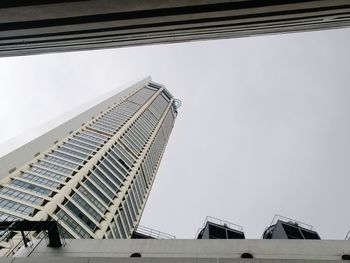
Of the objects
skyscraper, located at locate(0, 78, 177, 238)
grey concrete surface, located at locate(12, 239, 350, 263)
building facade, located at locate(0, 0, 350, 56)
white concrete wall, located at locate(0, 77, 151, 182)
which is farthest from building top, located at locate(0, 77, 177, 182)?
grey concrete surface, located at locate(12, 239, 350, 263)

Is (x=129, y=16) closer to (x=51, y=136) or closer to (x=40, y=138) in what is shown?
(x=40, y=138)

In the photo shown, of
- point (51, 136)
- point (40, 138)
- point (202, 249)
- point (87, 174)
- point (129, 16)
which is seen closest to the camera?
point (202, 249)

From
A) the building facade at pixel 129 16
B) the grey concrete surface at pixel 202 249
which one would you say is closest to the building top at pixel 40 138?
the building facade at pixel 129 16

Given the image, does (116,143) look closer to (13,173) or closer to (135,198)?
(135,198)

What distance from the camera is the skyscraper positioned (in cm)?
4778

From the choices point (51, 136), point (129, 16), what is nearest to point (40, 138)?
point (51, 136)

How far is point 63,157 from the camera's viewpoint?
65.5 meters

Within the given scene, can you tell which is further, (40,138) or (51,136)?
(51,136)

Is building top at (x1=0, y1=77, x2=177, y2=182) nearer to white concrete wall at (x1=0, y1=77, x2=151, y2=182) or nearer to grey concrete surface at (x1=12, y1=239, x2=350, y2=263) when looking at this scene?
white concrete wall at (x1=0, y1=77, x2=151, y2=182)

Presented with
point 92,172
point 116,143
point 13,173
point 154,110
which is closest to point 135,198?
point 116,143

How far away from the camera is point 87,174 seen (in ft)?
205

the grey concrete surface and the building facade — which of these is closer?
the building facade

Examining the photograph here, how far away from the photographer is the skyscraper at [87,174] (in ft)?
157

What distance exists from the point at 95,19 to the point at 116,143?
6916 cm
